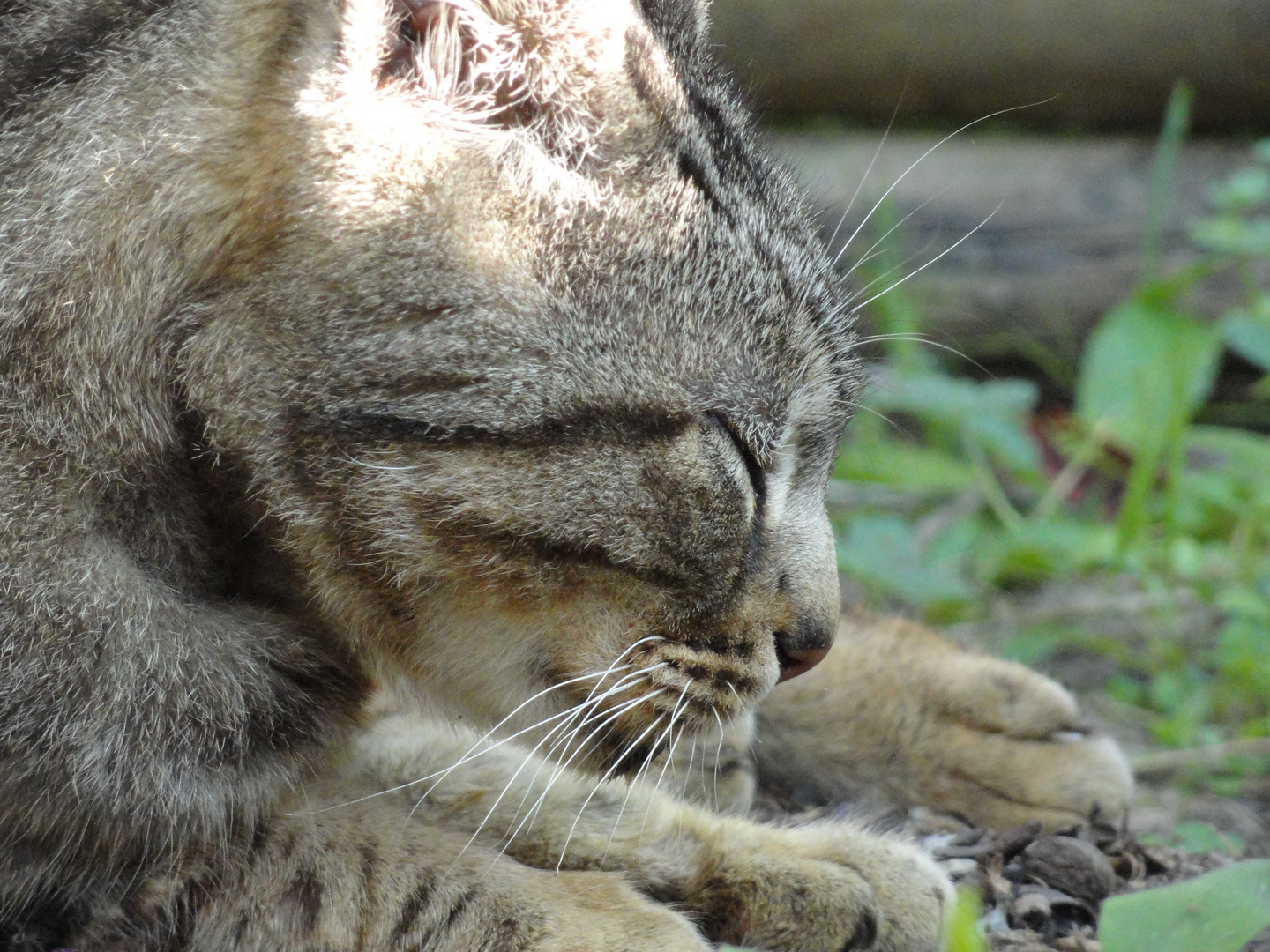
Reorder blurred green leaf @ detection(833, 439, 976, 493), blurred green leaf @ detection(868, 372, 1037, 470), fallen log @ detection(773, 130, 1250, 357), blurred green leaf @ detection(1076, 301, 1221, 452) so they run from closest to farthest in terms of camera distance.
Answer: blurred green leaf @ detection(868, 372, 1037, 470)
blurred green leaf @ detection(1076, 301, 1221, 452)
blurred green leaf @ detection(833, 439, 976, 493)
fallen log @ detection(773, 130, 1250, 357)

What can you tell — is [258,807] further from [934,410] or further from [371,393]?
[934,410]

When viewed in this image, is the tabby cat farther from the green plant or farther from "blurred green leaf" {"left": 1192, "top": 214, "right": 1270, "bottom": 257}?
"blurred green leaf" {"left": 1192, "top": 214, "right": 1270, "bottom": 257}

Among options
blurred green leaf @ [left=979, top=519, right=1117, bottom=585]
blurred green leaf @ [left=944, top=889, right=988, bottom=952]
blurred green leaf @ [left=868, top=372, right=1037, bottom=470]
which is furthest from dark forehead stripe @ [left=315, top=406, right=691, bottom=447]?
blurred green leaf @ [left=979, top=519, right=1117, bottom=585]

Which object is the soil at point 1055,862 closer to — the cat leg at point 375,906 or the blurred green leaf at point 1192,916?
the blurred green leaf at point 1192,916

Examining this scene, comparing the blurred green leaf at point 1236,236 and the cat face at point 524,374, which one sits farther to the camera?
the blurred green leaf at point 1236,236

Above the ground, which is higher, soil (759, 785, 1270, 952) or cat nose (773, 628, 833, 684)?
cat nose (773, 628, 833, 684)

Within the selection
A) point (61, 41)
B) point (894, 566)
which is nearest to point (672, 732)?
point (61, 41)

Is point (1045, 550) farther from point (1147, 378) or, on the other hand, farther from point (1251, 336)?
point (1251, 336)

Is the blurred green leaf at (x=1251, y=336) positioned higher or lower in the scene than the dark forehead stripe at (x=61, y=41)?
lower

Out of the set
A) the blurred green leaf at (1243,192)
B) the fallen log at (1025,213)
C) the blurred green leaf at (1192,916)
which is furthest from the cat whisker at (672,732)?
the fallen log at (1025,213)

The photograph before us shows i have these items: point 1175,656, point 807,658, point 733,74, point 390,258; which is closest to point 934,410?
point 1175,656
